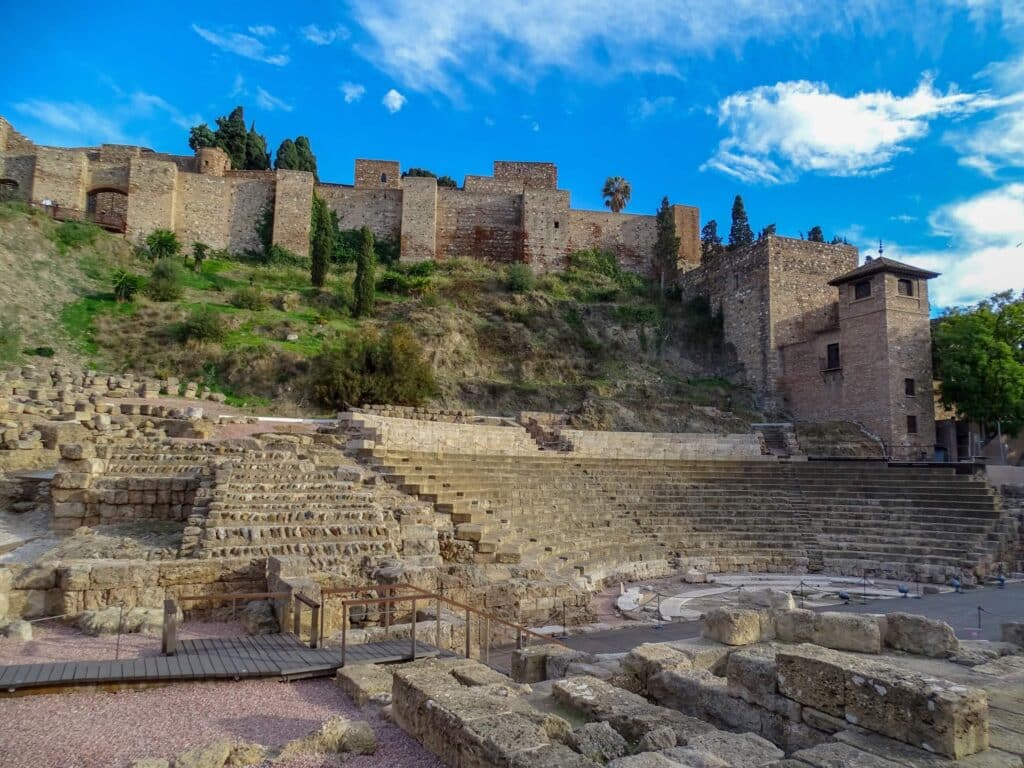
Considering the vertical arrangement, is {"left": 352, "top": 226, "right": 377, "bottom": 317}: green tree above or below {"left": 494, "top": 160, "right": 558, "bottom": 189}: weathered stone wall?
below

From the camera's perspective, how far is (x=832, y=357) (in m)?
26.3

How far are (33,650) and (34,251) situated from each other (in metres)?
28.8

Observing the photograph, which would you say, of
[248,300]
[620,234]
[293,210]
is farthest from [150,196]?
[620,234]

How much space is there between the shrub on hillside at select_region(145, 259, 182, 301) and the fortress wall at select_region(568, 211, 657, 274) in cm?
2199

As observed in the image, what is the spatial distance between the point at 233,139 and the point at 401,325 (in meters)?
24.5

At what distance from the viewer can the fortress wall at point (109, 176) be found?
34.8 m

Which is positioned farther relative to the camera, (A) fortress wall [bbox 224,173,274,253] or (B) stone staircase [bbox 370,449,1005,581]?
(A) fortress wall [bbox 224,173,274,253]

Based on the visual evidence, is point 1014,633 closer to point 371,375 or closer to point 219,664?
point 219,664

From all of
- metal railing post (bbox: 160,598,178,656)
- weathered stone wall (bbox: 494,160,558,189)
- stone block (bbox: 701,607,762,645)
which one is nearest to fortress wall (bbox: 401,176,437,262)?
weathered stone wall (bbox: 494,160,558,189)

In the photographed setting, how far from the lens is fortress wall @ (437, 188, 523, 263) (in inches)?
1492

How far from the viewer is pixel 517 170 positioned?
40.0 metres

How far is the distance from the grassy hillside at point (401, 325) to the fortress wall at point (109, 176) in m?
5.45

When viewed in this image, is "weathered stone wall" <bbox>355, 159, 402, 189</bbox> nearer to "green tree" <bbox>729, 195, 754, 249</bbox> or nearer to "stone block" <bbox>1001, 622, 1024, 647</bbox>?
"green tree" <bbox>729, 195, 754, 249</bbox>

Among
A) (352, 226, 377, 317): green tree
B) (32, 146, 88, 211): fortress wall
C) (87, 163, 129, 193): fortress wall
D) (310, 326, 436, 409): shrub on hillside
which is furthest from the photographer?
(87, 163, 129, 193): fortress wall
